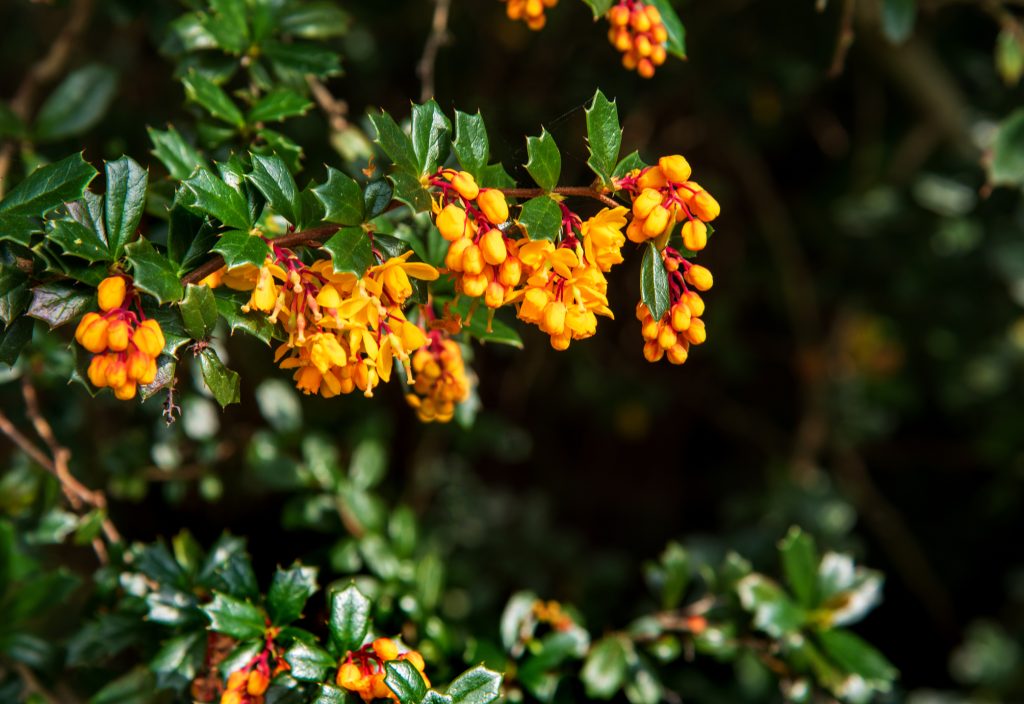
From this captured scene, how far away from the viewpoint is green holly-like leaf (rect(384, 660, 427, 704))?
3.53ft

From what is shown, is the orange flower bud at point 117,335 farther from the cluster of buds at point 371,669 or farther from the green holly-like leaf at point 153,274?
the cluster of buds at point 371,669

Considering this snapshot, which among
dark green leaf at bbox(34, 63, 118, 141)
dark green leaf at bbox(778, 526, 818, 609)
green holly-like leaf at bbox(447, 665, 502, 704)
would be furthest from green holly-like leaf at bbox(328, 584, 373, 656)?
dark green leaf at bbox(34, 63, 118, 141)

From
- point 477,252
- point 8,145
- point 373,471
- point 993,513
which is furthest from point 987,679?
point 8,145

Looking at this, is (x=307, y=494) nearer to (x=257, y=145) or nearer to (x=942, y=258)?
(x=257, y=145)

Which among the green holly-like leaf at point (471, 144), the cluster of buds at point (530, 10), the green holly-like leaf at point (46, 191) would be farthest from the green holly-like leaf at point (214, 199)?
the cluster of buds at point (530, 10)

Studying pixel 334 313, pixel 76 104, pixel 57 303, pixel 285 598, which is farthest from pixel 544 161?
pixel 76 104

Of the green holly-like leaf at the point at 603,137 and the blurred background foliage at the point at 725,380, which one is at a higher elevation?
the green holly-like leaf at the point at 603,137

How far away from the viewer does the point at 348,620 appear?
3.86ft

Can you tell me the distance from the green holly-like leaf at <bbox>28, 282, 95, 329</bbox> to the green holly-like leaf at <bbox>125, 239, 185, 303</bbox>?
0.21 feet

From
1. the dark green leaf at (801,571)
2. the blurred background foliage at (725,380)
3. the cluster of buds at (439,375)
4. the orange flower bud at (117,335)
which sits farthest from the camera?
the blurred background foliage at (725,380)

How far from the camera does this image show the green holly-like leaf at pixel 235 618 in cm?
117

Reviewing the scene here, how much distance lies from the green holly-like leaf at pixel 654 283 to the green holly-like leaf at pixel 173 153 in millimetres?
649

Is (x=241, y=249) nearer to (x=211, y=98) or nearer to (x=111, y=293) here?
(x=111, y=293)

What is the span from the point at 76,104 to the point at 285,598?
3.36 feet
